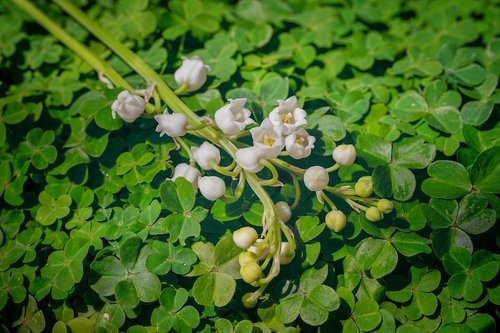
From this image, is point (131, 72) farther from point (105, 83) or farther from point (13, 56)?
point (13, 56)

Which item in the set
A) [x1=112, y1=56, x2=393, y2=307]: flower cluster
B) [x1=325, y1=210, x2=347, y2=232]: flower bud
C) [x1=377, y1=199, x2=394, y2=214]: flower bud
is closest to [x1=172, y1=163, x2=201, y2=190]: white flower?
[x1=112, y1=56, x2=393, y2=307]: flower cluster

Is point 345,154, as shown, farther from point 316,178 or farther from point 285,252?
point 285,252

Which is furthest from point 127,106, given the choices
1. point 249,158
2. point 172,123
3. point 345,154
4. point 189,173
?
point 345,154

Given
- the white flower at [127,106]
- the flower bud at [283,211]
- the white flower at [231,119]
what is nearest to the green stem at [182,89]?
the white flower at [127,106]

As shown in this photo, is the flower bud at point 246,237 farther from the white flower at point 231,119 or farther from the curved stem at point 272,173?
the white flower at point 231,119

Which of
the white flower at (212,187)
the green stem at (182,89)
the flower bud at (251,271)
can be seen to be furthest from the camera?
the green stem at (182,89)

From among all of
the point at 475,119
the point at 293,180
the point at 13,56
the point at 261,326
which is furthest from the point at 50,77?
the point at 475,119
